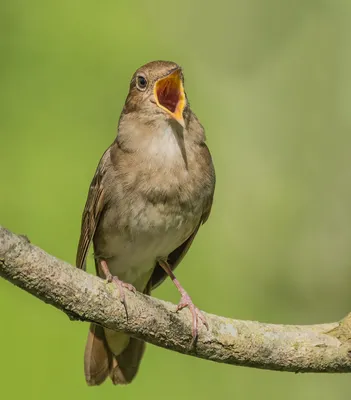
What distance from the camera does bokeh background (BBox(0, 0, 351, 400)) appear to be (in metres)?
6.33

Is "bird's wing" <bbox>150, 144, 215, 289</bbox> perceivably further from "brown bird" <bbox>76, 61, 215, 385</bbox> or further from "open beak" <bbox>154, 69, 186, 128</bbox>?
"open beak" <bbox>154, 69, 186, 128</bbox>

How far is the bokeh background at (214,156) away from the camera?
6.33 meters

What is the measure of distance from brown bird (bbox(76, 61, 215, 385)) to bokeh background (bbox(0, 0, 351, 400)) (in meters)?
0.91

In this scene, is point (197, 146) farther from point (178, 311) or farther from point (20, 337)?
point (20, 337)

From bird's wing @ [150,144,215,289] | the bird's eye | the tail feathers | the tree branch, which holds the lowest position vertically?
the tree branch

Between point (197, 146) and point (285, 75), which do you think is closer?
point (197, 146)

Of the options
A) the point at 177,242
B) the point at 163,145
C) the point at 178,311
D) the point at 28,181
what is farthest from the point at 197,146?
the point at 28,181

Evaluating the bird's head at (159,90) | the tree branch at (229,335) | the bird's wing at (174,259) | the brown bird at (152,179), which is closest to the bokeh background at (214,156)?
the bird's wing at (174,259)

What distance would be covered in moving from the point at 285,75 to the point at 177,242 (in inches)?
155

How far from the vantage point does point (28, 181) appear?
642 centimetres

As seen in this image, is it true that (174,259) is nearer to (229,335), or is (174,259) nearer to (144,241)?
(144,241)

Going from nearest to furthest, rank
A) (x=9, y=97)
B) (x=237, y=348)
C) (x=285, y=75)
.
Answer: (x=237, y=348), (x=9, y=97), (x=285, y=75)

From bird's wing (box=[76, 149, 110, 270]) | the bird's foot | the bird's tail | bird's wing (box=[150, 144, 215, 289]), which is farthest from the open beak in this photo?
the bird's tail

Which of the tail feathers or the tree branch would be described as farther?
the tail feathers
